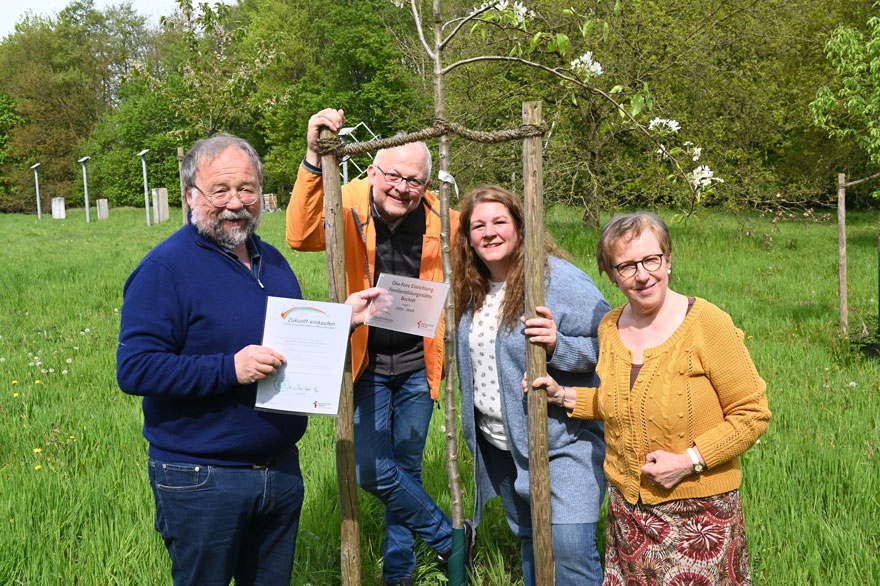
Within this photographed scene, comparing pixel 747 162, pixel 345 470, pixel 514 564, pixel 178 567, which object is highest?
pixel 747 162

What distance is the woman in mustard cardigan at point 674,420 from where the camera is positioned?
2.08 metres

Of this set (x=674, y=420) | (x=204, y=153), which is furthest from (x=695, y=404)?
(x=204, y=153)

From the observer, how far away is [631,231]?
2.16 metres

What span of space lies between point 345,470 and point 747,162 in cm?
1565

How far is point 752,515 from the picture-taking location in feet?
11.0

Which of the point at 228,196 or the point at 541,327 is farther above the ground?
the point at 228,196

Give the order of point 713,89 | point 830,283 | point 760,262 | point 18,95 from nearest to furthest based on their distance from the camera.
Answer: point 830,283, point 760,262, point 713,89, point 18,95

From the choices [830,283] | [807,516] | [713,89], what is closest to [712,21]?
[713,89]

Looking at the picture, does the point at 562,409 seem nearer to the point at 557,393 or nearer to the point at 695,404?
the point at 557,393

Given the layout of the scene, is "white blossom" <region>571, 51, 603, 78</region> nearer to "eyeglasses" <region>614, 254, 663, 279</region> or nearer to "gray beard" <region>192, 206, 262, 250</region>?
Answer: "eyeglasses" <region>614, 254, 663, 279</region>

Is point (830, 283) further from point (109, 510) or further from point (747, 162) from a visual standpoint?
point (109, 510)

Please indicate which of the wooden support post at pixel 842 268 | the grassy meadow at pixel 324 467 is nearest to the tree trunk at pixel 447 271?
the grassy meadow at pixel 324 467

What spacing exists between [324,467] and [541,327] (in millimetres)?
2197

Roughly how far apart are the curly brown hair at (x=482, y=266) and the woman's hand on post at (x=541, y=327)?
25cm
